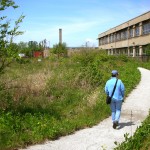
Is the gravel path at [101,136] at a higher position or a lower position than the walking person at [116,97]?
lower

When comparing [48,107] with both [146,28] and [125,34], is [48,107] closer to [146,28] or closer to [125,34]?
[146,28]

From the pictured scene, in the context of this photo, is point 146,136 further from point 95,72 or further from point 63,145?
point 95,72

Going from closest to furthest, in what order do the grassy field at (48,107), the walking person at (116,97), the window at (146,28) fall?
the grassy field at (48,107) → the walking person at (116,97) → the window at (146,28)

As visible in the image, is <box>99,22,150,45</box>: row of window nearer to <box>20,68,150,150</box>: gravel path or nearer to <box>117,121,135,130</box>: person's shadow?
<box>20,68,150,150</box>: gravel path

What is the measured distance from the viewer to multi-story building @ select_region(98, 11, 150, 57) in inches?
2174

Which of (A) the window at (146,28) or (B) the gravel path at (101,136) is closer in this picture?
(B) the gravel path at (101,136)

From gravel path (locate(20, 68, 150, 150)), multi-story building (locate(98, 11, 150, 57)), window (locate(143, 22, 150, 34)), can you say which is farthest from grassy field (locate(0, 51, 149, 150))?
multi-story building (locate(98, 11, 150, 57))

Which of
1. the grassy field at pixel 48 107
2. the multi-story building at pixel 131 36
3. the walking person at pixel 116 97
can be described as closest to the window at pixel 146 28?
the multi-story building at pixel 131 36

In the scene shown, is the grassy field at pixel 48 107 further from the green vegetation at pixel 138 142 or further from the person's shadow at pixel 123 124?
the green vegetation at pixel 138 142

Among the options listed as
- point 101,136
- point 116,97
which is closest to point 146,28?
point 116,97

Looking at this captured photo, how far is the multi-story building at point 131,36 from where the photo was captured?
5521 cm

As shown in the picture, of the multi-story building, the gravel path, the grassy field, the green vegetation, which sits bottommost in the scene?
the gravel path

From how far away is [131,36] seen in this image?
64312 millimetres

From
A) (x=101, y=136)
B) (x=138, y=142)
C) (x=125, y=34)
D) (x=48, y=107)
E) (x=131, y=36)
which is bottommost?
(x=101, y=136)
